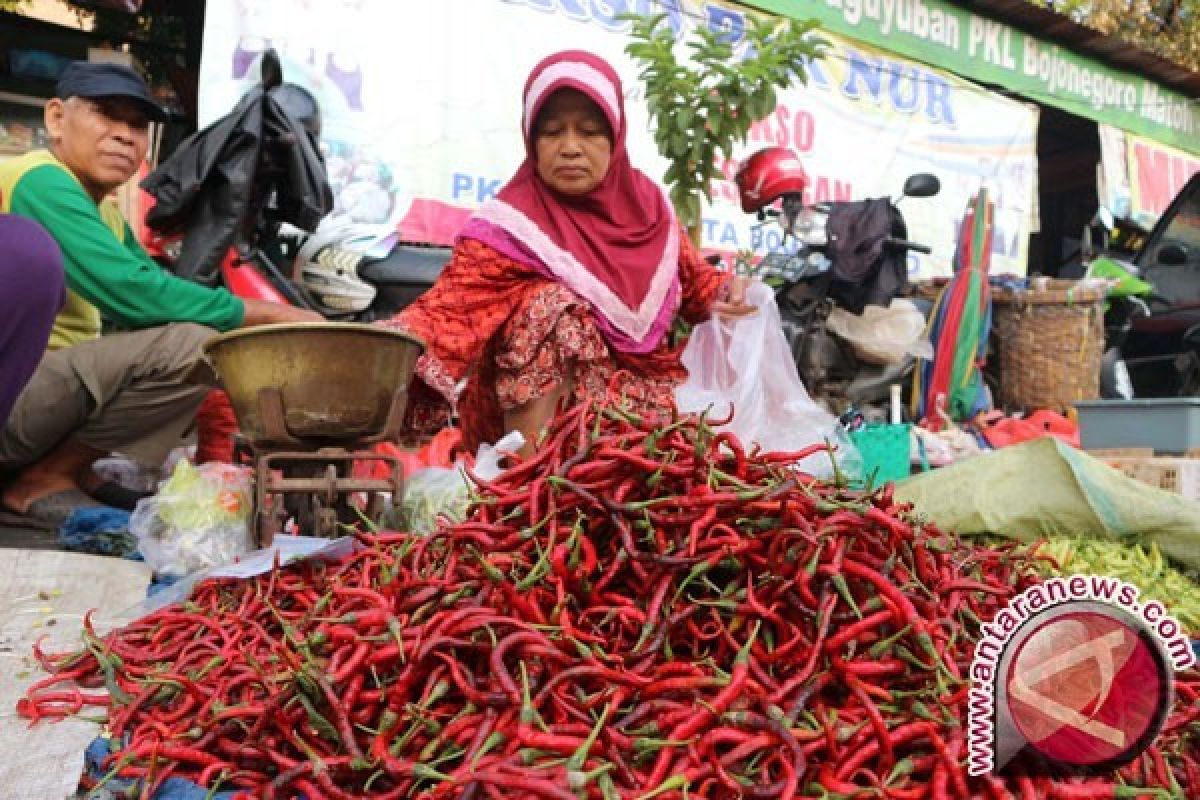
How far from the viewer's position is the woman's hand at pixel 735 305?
12.2 feet

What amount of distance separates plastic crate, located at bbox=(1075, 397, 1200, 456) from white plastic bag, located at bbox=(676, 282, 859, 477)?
1.59 metres

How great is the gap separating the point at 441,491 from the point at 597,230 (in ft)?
3.28

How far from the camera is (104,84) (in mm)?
3471

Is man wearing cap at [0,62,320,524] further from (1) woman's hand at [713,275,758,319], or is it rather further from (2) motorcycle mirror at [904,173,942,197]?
(2) motorcycle mirror at [904,173,942,197]

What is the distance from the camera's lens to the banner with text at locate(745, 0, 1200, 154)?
767 centimetres

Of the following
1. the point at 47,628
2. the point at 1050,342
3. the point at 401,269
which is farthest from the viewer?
the point at 1050,342

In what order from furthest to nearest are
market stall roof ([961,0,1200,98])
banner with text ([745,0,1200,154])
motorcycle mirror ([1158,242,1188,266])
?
market stall roof ([961,0,1200,98]) < motorcycle mirror ([1158,242,1188,266]) < banner with text ([745,0,1200,154])

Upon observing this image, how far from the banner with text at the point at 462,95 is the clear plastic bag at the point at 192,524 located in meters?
2.28

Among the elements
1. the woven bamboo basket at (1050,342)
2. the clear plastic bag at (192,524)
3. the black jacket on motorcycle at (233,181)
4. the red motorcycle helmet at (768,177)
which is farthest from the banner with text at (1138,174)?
the clear plastic bag at (192,524)

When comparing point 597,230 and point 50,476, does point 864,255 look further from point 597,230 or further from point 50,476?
Result: point 50,476

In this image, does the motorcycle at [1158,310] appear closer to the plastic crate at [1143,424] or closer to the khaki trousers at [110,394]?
the plastic crate at [1143,424]

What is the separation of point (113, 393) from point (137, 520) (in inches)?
25.2

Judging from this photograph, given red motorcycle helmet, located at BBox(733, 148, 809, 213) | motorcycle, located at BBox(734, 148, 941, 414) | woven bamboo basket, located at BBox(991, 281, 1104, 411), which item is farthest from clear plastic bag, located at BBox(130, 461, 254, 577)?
woven bamboo basket, located at BBox(991, 281, 1104, 411)

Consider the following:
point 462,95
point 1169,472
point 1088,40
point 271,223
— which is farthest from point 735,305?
point 1088,40
